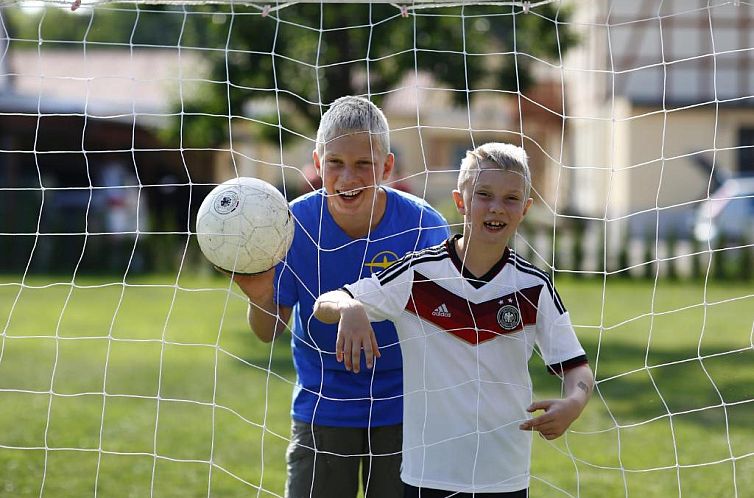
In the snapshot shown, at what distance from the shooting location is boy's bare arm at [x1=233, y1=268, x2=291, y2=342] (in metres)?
3.47

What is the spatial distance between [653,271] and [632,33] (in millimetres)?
9612

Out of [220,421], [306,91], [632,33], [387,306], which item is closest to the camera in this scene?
[387,306]

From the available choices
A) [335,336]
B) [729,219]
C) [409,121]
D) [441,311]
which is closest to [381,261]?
[335,336]

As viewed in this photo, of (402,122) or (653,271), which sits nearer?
(653,271)

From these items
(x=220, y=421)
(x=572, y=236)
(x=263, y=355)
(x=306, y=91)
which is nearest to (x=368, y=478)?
(x=220, y=421)

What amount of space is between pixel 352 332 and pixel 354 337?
2cm

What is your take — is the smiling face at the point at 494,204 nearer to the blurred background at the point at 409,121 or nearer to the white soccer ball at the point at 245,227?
the white soccer ball at the point at 245,227

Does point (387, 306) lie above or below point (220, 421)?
above

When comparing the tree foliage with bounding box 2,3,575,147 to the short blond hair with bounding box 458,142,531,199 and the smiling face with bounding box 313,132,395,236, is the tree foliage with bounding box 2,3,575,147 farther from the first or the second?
the short blond hair with bounding box 458,142,531,199

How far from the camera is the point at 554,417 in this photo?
289 centimetres

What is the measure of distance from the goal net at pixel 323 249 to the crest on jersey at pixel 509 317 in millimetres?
189

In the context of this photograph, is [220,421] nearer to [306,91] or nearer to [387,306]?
[387,306]

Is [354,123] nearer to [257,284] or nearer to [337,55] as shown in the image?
[257,284]

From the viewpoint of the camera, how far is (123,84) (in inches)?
1313
